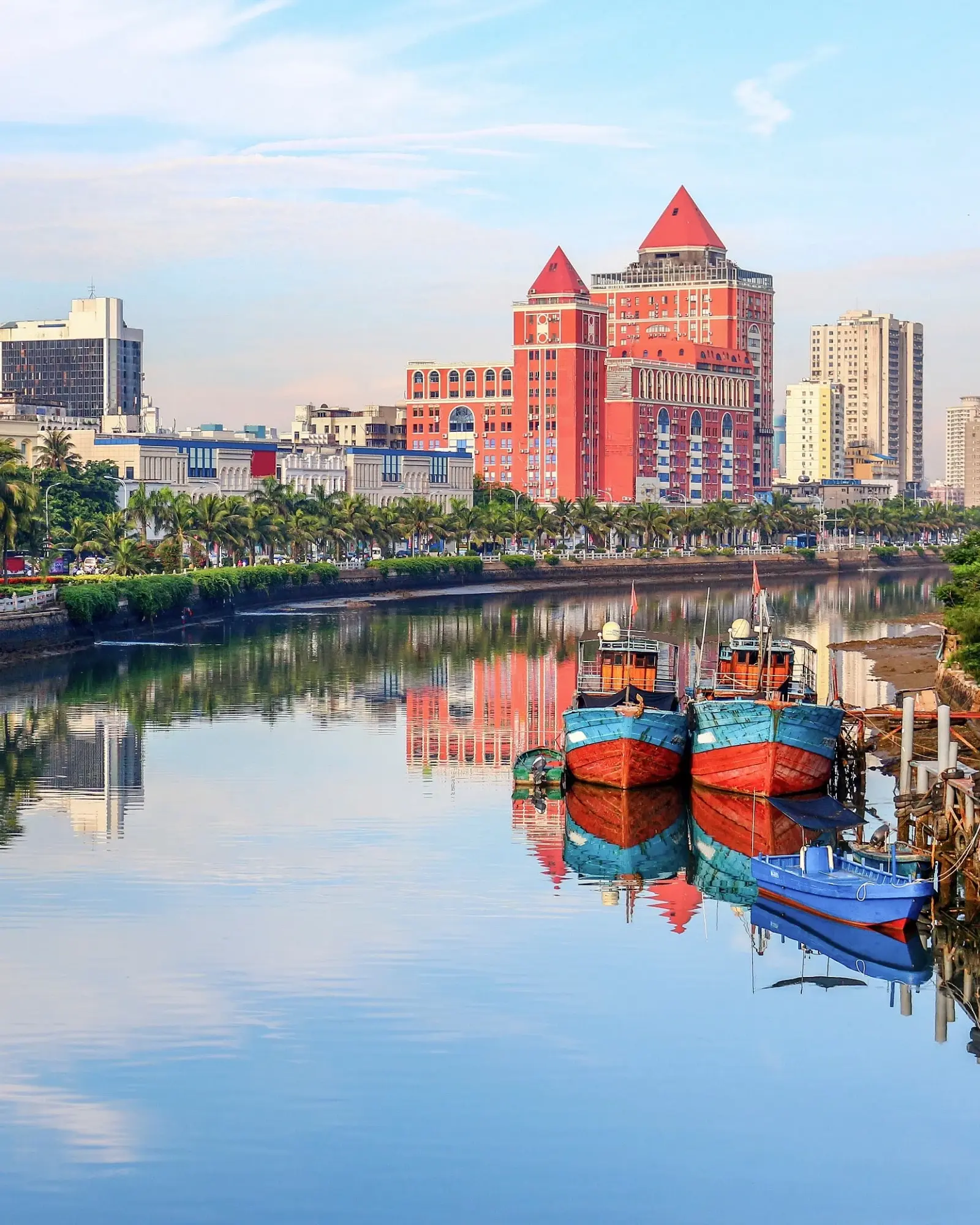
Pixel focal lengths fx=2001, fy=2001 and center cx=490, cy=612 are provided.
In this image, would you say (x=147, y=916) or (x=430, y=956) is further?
(x=147, y=916)

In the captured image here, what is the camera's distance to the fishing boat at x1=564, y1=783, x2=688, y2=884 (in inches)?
2359

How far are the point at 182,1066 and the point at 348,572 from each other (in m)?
154

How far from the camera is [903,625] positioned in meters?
162

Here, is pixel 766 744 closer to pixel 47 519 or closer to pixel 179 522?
pixel 179 522

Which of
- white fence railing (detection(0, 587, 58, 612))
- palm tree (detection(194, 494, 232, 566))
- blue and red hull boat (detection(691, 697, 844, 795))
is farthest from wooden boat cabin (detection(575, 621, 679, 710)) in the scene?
palm tree (detection(194, 494, 232, 566))

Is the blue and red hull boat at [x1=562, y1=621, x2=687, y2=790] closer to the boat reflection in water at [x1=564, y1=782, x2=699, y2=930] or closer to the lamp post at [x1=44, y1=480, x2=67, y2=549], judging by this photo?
the boat reflection in water at [x1=564, y1=782, x2=699, y2=930]

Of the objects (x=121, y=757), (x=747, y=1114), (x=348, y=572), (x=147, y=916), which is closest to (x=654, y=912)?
(x=147, y=916)

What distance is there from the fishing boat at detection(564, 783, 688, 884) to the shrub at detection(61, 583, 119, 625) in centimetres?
5860

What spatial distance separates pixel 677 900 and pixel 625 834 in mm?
9506

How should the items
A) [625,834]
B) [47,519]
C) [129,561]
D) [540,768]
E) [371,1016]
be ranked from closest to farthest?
[371,1016] → [625,834] → [540,768] → [129,561] → [47,519]

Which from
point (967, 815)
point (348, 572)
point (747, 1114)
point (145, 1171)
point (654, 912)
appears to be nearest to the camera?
point (145, 1171)

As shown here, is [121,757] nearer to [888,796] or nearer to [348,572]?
[888,796]

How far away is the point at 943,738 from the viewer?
185 feet

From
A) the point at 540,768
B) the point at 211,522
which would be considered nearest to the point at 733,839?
the point at 540,768
